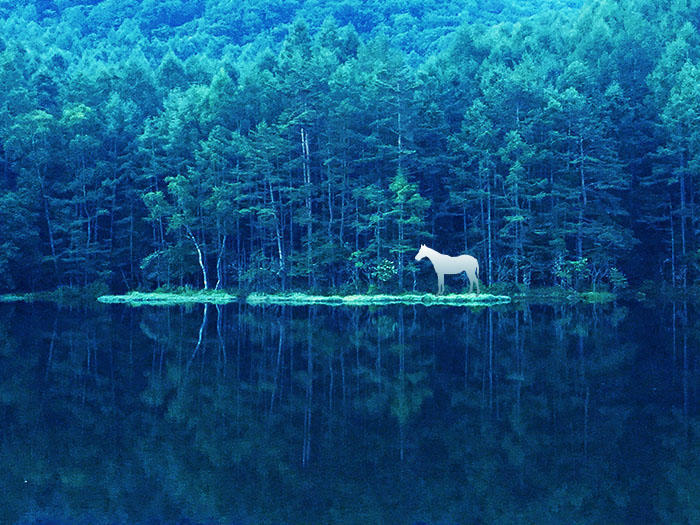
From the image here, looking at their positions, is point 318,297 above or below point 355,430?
above

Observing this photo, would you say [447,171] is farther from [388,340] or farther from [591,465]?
[591,465]

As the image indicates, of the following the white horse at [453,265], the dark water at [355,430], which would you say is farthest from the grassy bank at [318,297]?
the dark water at [355,430]

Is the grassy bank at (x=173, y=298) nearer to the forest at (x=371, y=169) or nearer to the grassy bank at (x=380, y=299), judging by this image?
the grassy bank at (x=380, y=299)

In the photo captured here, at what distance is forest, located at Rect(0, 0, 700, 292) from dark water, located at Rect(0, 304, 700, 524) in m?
16.4

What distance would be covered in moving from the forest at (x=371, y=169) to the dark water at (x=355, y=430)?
54.0 ft

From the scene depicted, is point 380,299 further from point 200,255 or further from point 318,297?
point 200,255

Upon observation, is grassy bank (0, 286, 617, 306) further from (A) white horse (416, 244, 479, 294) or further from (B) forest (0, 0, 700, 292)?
(B) forest (0, 0, 700, 292)

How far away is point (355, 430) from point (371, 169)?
2797 cm

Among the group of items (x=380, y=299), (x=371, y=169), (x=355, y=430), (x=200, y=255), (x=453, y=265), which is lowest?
(x=355, y=430)

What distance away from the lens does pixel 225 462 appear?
8.84 meters

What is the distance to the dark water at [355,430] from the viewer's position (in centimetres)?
754

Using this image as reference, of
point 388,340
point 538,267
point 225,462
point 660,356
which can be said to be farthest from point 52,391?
point 538,267

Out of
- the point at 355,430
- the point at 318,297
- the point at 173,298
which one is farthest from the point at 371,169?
the point at 355,430

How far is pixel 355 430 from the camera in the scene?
32.5 ft
